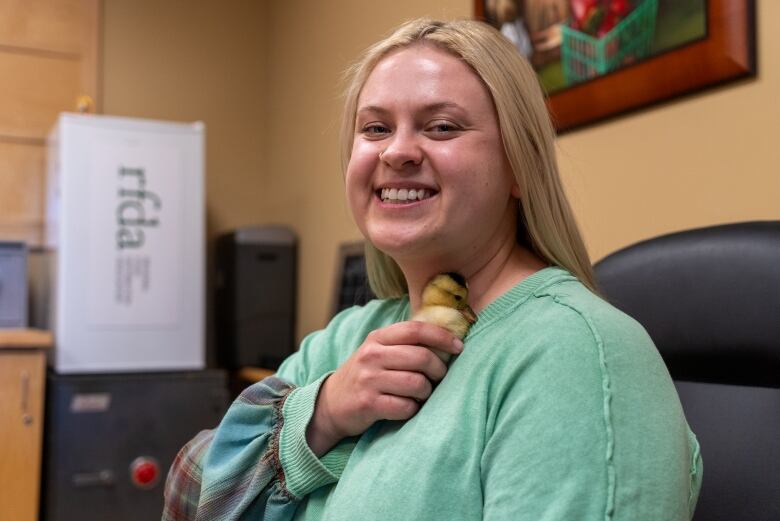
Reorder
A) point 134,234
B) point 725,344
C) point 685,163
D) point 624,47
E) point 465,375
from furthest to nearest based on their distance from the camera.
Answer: point 134,234, point 624,47, point 685,163, point 725,344, point 465,375

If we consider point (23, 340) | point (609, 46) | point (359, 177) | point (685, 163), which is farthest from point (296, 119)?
point (359, 177)

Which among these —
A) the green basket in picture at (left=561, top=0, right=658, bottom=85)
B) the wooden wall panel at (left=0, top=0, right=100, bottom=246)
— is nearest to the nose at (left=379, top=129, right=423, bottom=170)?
the green basket in picture at (left=561, top=0, right=658, bottom=85)

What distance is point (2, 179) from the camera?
3.17 m

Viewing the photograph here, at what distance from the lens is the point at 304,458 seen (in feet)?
3.06

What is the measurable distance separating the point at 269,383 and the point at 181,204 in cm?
195

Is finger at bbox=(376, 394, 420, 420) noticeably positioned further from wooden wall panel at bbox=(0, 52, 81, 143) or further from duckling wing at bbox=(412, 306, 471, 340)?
wooden wall panel at bbox=(0, 52, 81, 143)

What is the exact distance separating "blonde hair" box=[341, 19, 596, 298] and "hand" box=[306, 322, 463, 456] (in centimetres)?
17

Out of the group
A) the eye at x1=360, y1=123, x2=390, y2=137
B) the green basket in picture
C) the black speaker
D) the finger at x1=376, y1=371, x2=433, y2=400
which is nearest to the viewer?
the finger at x1=376, y1=371, x2=433, y2=400

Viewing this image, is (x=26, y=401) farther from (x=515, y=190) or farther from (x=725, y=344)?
(x=725, y=344)

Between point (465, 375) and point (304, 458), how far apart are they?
0.75ft

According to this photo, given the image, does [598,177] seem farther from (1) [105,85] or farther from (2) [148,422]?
(1) [105,85]

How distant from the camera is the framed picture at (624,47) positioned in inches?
57.0

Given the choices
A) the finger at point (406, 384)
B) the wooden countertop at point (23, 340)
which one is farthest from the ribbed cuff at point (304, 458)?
the wooden countertop at point (23, 340)

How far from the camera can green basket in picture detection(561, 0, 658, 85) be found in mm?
1602
